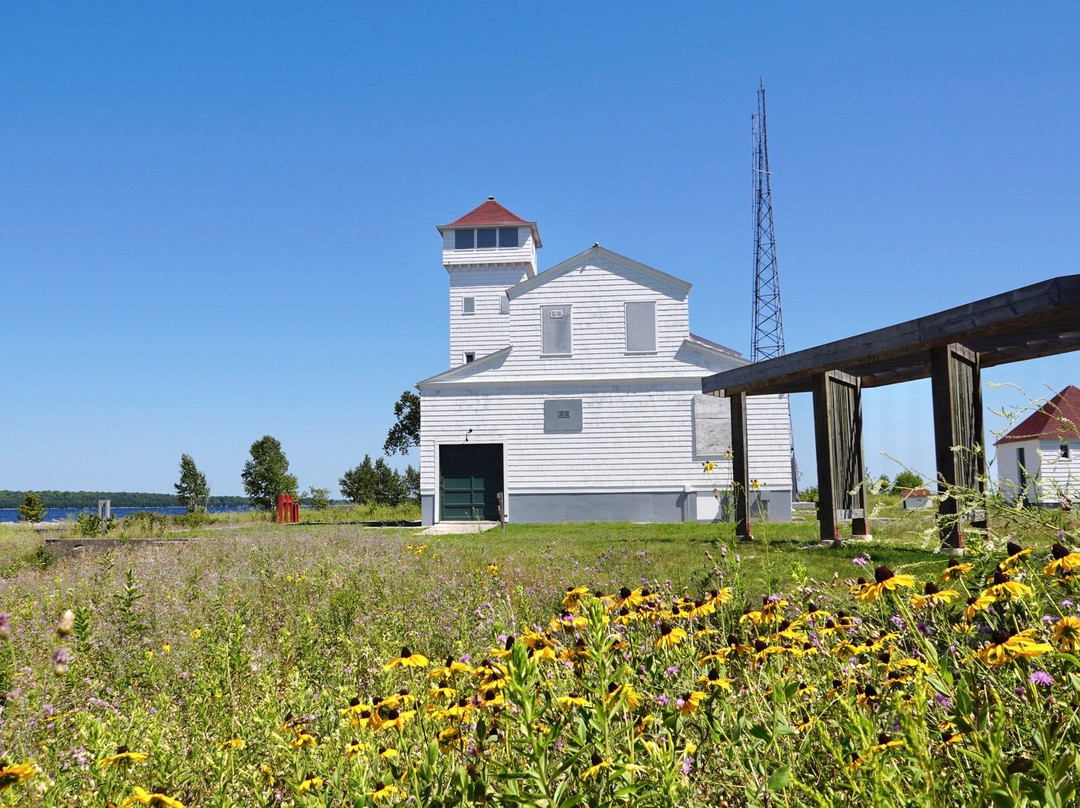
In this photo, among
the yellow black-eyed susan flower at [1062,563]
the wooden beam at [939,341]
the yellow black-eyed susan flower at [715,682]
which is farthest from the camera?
the wooden beam at [939,341]

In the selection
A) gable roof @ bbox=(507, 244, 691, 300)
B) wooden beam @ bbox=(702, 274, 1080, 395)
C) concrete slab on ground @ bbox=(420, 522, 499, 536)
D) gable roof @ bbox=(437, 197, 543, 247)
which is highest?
gable roof @ bbox=(437, 197, 543, 247)

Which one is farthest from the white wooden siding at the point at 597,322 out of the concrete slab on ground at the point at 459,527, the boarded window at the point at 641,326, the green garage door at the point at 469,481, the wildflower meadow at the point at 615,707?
the wildflower meadow at the point at 615,707

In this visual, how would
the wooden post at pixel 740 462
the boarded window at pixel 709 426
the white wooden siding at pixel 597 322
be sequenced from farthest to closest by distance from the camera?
the white wooden siding at pixel 597 322 → the boarded window at pixel 709 426 → the wooden post at pixel 740 462

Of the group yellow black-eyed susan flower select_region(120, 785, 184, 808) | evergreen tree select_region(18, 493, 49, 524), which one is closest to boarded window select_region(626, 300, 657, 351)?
yellow black-eyed susan flower select_region(120, 785, 184, 808)

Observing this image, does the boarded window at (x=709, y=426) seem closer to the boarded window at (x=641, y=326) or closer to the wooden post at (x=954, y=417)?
the boarded window at (x=641, y=326)

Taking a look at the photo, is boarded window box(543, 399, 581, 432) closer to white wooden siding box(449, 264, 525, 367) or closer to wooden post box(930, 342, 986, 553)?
white wooden siding box(449, 264, 525, 367)

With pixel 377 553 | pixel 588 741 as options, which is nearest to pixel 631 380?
pixel 377 553

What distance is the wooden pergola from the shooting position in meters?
7.29

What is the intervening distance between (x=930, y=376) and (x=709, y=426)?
1229cm

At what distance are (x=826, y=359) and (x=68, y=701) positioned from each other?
28.9 feet

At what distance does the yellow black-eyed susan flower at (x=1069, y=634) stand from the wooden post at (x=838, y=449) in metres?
9.34

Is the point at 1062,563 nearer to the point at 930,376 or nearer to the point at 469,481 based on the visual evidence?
the point at 930,376

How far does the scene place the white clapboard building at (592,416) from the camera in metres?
22.1

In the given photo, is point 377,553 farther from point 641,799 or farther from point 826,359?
point 641,799
